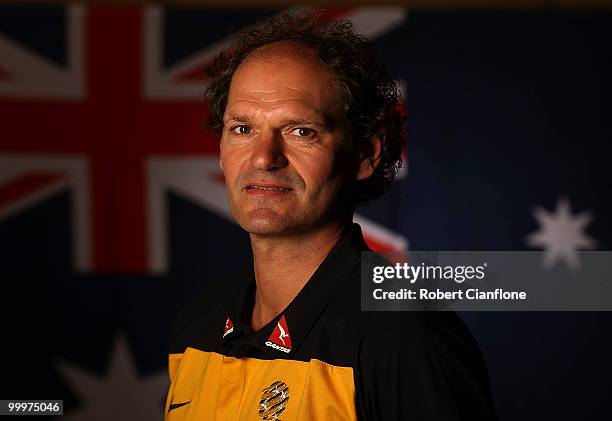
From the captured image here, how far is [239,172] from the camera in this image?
120 cm

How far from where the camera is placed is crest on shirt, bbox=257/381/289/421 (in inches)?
40.9

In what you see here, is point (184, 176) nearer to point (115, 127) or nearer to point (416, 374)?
point (115, 127)

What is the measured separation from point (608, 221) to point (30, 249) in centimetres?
219

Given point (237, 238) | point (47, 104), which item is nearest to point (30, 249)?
point (47, 104)

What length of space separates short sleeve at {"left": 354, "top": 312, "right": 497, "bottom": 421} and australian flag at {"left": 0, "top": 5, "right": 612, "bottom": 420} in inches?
72.7

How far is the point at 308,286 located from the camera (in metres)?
1.16

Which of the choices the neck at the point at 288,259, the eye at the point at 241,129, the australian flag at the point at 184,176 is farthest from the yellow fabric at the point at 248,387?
the australian flag at the point at 184,176

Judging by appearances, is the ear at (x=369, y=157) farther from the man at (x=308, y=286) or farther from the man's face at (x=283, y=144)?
the man's face at (x=283, y=144)

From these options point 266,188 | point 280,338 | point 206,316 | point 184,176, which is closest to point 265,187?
point 266,188

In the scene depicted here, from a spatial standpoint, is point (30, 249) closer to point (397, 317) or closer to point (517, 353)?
point (517, 353)

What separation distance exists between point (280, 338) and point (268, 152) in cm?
28

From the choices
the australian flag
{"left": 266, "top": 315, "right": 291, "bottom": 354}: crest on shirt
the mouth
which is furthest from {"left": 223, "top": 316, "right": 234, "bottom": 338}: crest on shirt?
the australian flag

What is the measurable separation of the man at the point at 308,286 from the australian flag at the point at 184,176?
1481 millimetres

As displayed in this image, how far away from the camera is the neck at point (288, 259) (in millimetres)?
1201
